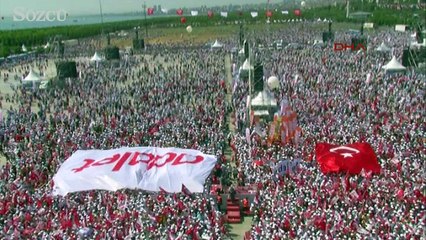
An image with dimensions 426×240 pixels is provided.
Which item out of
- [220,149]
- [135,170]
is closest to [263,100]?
[220,149]

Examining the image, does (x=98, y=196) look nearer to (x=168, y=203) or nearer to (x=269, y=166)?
(x=168, y=203)

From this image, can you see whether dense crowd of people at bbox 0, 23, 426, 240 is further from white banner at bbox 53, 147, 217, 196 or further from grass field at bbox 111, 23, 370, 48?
grass field at bbox 111, 23, 370, 48

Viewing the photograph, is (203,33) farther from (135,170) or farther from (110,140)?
(135,170)

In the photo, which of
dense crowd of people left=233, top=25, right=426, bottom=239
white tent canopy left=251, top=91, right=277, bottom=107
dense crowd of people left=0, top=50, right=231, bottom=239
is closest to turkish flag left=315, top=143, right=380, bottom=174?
dense crowd of people left=233, top=25, right=426, bottom=239

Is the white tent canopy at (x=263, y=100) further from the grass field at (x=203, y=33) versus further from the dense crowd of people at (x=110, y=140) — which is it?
the grass field at (x=203, y=33)

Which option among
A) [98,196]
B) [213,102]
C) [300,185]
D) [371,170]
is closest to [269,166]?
[300,185]

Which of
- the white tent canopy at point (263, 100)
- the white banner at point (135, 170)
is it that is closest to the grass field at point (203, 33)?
the white tent canopy at point (263, 100)
